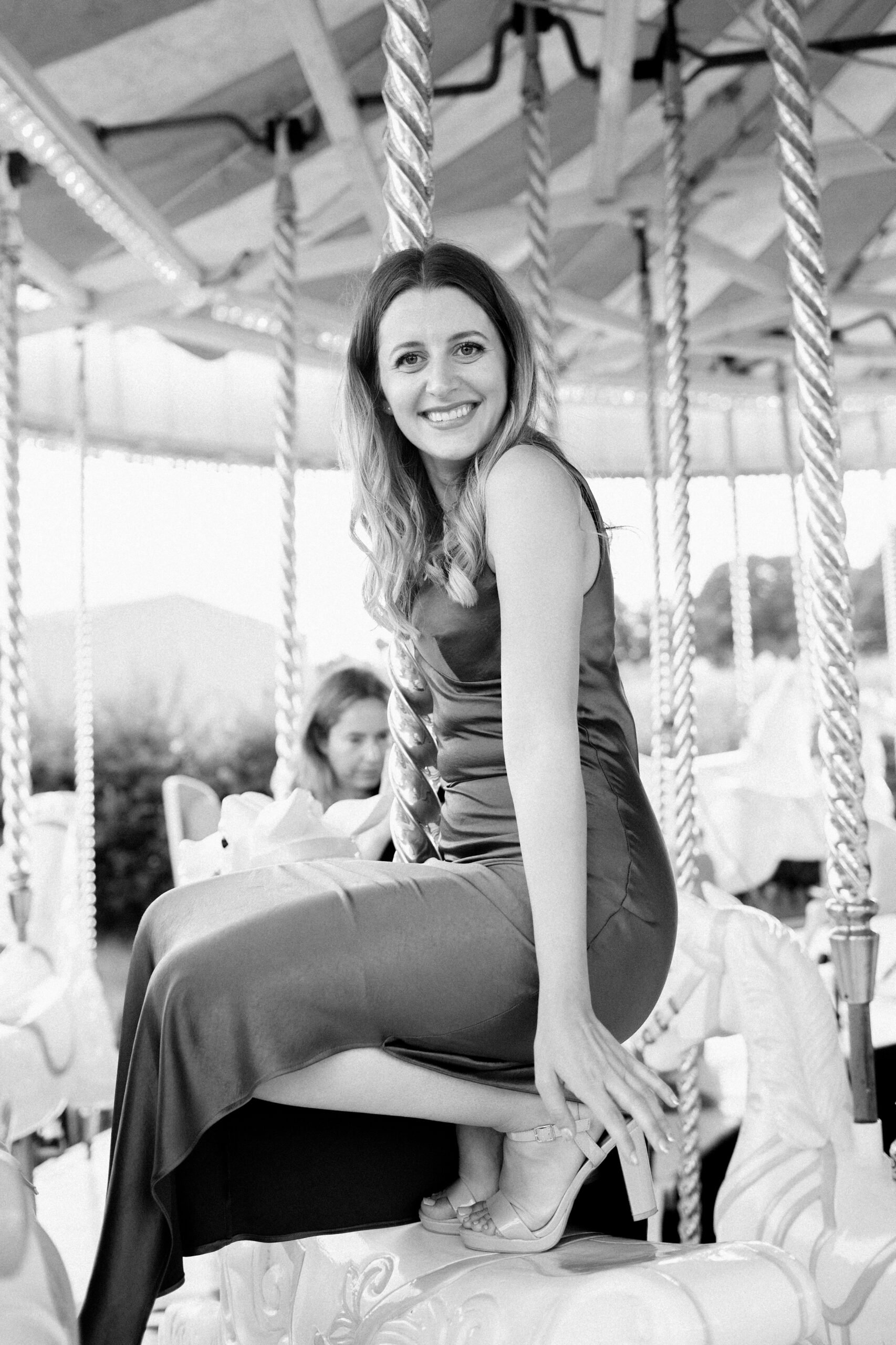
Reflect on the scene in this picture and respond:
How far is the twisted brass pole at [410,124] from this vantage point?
144 centimetres

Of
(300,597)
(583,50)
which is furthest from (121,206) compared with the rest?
(300,597)

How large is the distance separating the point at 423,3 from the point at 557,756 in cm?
85

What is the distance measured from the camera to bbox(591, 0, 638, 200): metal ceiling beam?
280 cm

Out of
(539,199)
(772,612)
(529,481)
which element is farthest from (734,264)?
(772,612)

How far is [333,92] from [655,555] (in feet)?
6.48

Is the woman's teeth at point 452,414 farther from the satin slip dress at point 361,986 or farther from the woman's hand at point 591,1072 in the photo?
the woman's hand at point 591,1072

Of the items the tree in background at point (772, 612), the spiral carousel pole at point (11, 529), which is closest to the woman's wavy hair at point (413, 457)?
the spiral carousel pole at point (11, 529)

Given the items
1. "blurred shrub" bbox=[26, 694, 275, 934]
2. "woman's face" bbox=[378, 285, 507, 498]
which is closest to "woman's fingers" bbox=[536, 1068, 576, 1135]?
"woman's face" bbox=[378, 285, 507, 498]

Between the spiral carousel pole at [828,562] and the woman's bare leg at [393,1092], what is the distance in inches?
26.4

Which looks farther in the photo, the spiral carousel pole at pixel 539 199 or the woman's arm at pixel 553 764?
the spiral carousel pole at pixel 539 199

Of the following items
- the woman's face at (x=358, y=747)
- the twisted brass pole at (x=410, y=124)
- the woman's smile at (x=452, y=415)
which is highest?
the twisted brass pole at (x=410, y=124)

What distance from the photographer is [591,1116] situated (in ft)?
3.88

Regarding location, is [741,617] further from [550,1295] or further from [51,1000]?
[550,1295]

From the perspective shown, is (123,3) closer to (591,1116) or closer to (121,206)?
(121,206)
